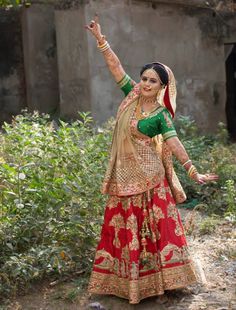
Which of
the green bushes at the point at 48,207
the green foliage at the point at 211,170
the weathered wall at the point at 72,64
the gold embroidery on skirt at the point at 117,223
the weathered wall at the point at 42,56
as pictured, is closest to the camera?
the gold embroidery on skirt at the point at 117,223

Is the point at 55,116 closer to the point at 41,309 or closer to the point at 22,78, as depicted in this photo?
the point at 22,78

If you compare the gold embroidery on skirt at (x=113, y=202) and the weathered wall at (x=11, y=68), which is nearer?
the gold embroidery on skirt at (x=113, y=202)

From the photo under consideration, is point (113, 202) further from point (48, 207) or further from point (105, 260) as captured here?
point (48, 207)

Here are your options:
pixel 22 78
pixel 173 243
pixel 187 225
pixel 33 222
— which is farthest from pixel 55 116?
pixel 173 243

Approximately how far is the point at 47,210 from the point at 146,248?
36.2 inches

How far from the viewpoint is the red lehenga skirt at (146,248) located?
4.36m

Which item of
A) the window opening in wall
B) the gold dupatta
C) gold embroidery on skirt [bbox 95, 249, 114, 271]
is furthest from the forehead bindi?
the window opening in wall

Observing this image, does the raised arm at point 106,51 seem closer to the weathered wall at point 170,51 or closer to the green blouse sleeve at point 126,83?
the green blouse sleeve at point 126,83

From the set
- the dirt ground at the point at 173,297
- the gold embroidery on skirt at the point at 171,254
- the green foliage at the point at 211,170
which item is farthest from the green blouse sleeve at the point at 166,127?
the green foliage at the point at 211,170

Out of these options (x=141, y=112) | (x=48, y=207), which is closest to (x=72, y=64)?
(x=48, y=207)

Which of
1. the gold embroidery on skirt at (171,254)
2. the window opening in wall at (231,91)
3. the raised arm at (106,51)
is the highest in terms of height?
the raised arm at (106,51)

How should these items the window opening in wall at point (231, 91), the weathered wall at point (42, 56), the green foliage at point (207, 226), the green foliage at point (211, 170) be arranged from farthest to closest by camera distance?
the window opening in wall at point (231, 91)
the weathered wall at point (42, 56)
the green foliage at point (211, 170)
the green foliage at point (207, 226)

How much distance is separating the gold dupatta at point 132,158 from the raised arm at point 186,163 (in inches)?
6.8

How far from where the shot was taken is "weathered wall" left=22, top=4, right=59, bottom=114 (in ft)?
33.9
